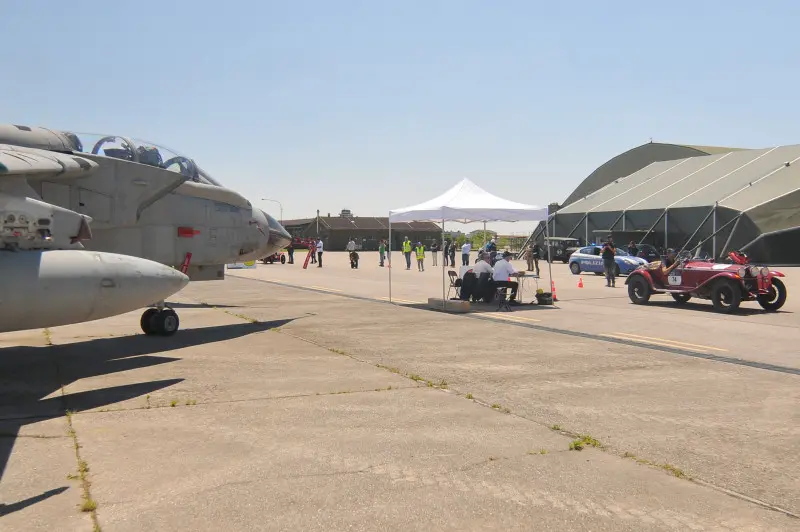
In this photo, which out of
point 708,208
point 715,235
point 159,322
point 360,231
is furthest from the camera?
point 360,231

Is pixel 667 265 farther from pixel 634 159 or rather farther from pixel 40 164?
pixel 634 159

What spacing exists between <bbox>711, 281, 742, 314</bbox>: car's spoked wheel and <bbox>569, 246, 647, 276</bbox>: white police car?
1356 centimetres

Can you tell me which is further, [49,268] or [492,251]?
[492,251]

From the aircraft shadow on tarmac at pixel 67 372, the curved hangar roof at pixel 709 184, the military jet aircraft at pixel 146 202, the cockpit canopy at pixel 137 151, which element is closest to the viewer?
the aircraft shadow on tarmac at pixel 67 372

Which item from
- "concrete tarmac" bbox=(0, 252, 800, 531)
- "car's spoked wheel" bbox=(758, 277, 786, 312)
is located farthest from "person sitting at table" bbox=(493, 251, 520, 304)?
"car's spoked wheel" bbox=(758, 277, 786, 312)

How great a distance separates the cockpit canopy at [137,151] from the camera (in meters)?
10.1

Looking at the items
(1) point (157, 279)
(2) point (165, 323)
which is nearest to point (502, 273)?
(2) point (165, 323)

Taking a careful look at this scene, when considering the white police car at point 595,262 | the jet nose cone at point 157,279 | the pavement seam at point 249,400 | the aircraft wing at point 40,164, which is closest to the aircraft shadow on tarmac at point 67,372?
the pavement seam at point 249,400

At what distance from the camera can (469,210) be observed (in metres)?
16.2

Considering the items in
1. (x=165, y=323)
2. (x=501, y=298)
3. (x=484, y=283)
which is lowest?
(x=165, y=323)

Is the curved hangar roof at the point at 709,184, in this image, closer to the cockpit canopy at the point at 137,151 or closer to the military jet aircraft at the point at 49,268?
the cockpit canopy at the point at 137,151

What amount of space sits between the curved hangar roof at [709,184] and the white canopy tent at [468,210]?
26.7 metres

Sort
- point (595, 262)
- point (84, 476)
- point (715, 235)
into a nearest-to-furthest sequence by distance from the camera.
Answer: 1. point (84, 476)
2. point (595, 262)
3. point (715, 235)

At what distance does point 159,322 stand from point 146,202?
7.01 feet
